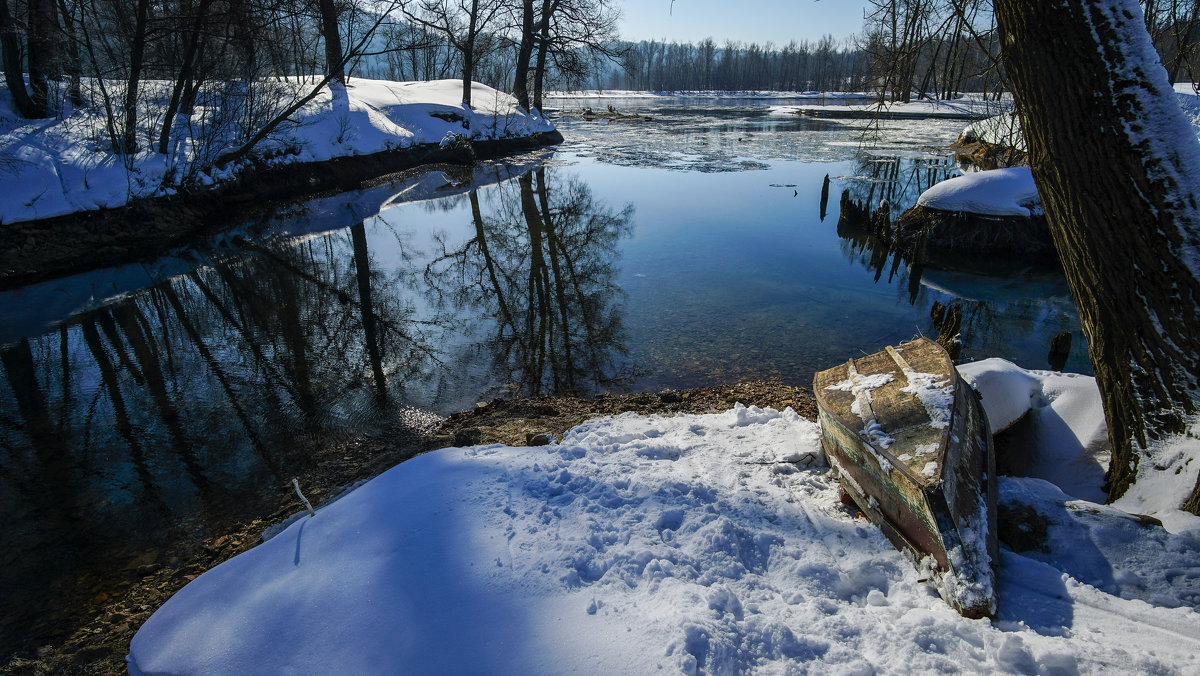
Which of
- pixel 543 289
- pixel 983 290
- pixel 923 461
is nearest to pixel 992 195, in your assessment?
pixel 983 290

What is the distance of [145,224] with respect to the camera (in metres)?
12.4

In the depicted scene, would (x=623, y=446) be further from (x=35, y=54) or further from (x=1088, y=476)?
(x=35, y=54)

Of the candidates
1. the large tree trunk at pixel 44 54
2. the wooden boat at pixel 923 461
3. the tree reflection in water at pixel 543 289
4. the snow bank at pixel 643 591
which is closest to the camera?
the snow bank at pixel 643 591

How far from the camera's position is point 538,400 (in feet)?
19.5

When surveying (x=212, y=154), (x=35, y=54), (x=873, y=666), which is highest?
(x=35, y=54)

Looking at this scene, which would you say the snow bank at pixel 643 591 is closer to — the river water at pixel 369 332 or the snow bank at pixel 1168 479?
the snow bank at pixel 1168 479

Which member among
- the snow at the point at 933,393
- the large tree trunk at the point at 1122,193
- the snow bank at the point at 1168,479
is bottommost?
the snow bank at the point at 1168,479

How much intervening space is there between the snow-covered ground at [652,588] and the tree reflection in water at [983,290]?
5.12m

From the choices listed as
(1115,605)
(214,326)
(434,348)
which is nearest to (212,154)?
(214,326)

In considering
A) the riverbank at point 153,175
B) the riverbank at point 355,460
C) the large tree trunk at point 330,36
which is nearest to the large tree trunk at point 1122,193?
the riverbank at point 355,460

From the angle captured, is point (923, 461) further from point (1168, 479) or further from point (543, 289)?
point (543, 289)

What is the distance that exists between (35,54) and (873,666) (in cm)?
2000

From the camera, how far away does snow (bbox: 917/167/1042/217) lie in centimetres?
1141

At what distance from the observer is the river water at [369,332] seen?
4680mm
